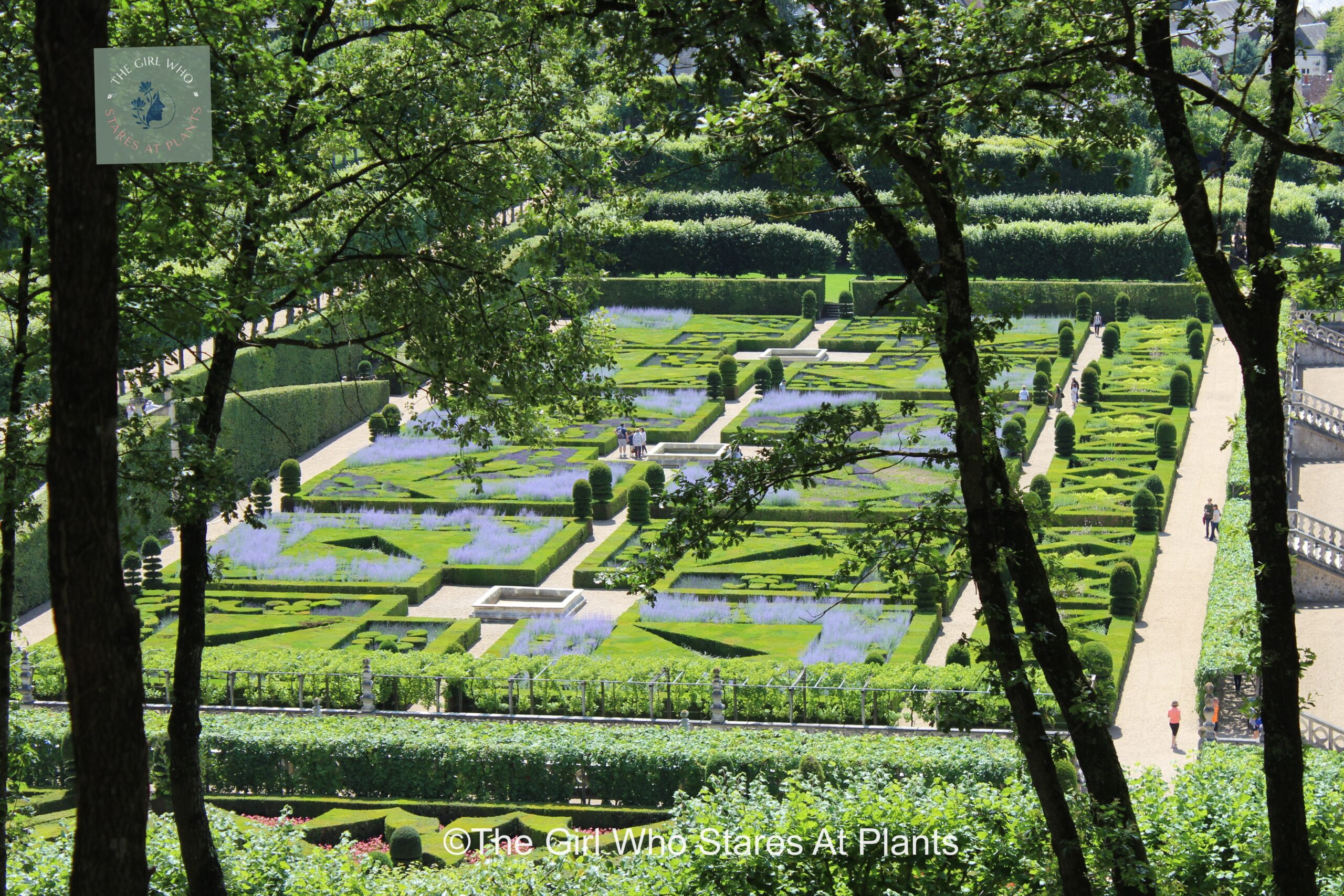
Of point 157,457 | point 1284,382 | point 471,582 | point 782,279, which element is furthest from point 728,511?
point 782,279

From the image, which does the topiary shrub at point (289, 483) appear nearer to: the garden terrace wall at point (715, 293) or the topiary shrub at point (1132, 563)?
the topiary shrub at point (1132, 563)

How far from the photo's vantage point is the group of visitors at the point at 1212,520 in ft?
105

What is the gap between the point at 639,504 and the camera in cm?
3431

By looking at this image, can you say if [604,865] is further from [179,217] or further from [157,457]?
[179,217]

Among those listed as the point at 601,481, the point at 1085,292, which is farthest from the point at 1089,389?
the point at 1085,292

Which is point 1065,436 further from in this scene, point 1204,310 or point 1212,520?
point 1204,310

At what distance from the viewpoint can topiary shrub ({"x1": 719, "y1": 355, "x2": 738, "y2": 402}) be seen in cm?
4581

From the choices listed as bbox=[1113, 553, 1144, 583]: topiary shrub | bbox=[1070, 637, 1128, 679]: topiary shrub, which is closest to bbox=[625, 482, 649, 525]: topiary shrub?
bbox=[1113, 553, 1144, 583]: topiary shrub

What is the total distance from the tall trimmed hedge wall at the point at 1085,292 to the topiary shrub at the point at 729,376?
9587 millimetres

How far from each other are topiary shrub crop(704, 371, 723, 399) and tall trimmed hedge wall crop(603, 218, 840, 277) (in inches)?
746

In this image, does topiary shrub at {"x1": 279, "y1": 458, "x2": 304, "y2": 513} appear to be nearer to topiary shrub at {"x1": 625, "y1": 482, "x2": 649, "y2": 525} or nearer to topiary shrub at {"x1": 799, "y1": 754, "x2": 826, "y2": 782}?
topiary shrub at {"x1": 625, "y1": 482, "x2": 649, "y2": 525}

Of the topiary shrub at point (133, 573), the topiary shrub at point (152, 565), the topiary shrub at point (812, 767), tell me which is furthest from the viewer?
the topiary shrub at point (152, 565)

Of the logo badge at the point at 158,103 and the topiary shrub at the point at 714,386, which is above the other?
the logo badge at the point at 158,103

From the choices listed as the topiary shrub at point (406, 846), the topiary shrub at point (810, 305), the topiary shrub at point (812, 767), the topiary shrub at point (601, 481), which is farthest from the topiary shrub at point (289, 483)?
the topiary shrub at point (810, 305)
